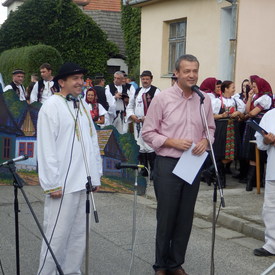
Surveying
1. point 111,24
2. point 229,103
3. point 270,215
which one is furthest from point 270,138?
point 111,24

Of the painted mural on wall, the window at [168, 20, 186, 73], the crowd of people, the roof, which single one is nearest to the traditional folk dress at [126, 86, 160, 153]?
the painted mural on wall

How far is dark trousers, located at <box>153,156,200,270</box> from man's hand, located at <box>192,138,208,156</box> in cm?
23

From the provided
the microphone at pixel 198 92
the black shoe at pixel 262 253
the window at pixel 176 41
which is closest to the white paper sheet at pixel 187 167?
the microphone at pixel 198 92

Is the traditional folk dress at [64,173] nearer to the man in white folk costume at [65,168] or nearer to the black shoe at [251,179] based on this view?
the man in white folk costume at [65,168]

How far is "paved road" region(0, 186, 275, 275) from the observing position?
20.4ft

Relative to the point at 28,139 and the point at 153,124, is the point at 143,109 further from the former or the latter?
the point at 153,124

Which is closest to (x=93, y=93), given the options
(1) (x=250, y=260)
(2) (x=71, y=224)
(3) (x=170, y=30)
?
(3) (x=170, y=30)

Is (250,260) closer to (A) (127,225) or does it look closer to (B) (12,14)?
(A) (127,225)

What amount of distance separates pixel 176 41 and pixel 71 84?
1149cm

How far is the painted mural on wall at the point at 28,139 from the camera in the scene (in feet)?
34.5

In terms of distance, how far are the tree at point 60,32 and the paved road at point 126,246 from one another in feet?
71.2

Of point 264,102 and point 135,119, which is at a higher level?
point 264,102

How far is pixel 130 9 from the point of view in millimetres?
24703

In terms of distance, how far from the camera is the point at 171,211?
560cm
